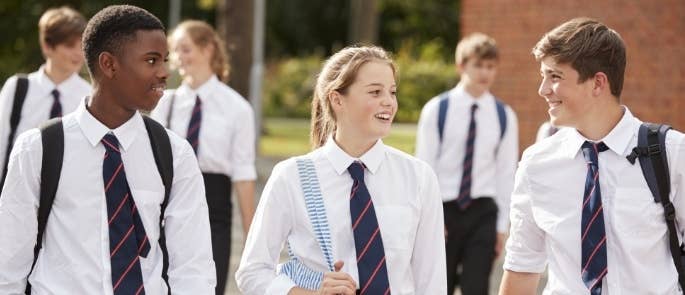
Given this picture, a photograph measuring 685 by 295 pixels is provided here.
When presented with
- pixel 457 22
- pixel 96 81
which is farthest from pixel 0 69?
pixel 96 81

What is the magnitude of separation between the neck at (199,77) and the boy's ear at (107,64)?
336 cm

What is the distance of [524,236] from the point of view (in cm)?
466

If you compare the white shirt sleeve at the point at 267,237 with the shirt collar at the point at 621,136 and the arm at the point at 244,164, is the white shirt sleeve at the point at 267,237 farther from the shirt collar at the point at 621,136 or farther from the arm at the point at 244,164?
the arm at the point at 244,164

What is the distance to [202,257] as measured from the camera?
4262mm

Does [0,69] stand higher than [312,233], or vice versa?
[312,233]

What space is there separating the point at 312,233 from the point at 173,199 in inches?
19.9

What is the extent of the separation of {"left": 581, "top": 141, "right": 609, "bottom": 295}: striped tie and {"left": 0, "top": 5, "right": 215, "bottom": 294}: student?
1343 mm

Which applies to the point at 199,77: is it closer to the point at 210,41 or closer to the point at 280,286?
the point at 210,41

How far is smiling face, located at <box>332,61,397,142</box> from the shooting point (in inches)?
174

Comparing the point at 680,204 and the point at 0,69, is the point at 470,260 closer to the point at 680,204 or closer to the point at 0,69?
the point at 680,204

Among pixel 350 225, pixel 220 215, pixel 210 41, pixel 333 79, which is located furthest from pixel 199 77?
pixel 350 225

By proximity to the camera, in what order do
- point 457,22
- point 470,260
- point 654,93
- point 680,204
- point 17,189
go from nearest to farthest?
point 17,189 < point 680,204 < point 470,260 < point 654,93 < point 457,22

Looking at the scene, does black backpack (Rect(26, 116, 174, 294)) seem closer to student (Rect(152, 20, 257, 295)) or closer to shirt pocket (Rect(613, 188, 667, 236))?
shirt pocket (Rect(613, 188, 667, 236))

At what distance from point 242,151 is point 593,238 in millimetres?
3503
